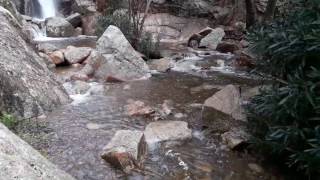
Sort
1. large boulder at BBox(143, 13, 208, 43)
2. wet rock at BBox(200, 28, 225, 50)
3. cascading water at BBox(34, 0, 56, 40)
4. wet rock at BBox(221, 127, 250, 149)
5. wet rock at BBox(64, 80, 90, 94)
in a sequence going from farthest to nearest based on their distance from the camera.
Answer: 1. cascading water at BBox(34, 0, 56, 40)
2. large boulder at BBox(143, 13, 208, 43)
3. wet rock at BBox(200, 28, 225, 50)
4. wet rock at BBox(64, 80, 90, 94)
5. wet rock at BBox(221, 127, 250, 149)

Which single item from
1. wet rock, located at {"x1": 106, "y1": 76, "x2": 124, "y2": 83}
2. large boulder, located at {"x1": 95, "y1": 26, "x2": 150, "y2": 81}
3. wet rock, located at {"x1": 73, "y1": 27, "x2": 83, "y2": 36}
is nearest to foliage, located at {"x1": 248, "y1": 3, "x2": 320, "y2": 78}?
wet rock, located at {"x1": 106, "y1": 76, "x2": 124, "y2": 83}

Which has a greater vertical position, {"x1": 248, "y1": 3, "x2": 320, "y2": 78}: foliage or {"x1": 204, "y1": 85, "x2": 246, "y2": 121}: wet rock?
{"x1": 248, "y1": 3, "x2": 320, "y2": 78}: foliage

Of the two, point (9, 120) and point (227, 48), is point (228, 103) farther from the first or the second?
point (227, 48)

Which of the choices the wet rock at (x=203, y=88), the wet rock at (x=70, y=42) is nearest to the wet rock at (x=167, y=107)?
the wet rock at (x=203, y=88)

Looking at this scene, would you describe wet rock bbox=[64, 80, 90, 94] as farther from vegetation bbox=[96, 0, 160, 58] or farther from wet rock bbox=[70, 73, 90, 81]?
vegetation bbox=[96, 0, 160, 58]

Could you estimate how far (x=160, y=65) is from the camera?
7992 millimetres

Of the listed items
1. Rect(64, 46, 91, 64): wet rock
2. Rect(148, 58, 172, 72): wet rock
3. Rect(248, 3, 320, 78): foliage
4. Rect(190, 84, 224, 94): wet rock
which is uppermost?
Rect(248, 3, 320, 78): foliage

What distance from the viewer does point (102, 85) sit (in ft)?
21.1

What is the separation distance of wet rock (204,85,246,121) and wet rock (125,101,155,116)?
70 cm

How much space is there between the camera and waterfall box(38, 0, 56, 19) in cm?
1519

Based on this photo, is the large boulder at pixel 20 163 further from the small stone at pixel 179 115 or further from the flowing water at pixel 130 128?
the small stone at pixel 179 115

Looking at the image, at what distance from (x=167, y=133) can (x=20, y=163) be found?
2.33 meters

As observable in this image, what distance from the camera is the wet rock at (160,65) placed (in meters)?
7.81

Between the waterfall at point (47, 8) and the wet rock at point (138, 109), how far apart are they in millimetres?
11010
